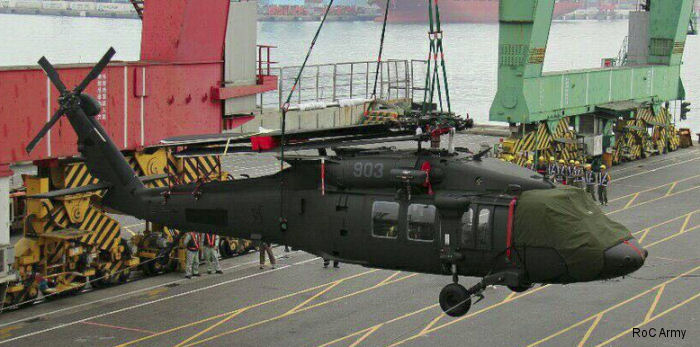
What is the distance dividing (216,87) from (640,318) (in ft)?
46.3

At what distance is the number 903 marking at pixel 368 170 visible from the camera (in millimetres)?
20391

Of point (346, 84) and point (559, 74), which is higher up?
point (559, 74)

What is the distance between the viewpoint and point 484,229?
19.3 meters

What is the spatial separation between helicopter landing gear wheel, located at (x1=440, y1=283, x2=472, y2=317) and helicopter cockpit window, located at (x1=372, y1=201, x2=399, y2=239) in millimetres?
1542

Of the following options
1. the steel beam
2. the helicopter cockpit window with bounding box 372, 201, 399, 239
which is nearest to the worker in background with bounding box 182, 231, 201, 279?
the helicopter cockpit window with bounding box 372, 201, 399, 239

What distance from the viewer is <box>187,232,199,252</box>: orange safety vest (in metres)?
30.4

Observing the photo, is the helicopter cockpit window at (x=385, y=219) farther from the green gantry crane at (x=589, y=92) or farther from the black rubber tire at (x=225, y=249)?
the green gantry crane at (x=589, y=92)

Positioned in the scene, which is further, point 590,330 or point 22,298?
point 22,298

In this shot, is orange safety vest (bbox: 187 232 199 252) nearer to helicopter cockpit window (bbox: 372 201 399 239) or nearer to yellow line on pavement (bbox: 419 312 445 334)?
yellow line on pavement (bbox: 419 312 445 334)

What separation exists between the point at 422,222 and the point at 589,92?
114 feet

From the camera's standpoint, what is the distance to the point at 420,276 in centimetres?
3144

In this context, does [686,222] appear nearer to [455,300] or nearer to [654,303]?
[654,303]

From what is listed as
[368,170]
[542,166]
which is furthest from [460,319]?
[542,166]

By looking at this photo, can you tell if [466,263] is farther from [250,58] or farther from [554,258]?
[250,58]
